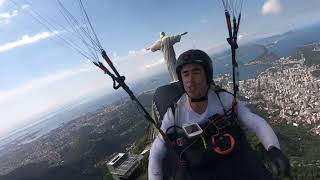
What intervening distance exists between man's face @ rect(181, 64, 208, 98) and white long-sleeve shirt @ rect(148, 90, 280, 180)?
0.22m

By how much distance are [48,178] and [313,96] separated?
9135 cm

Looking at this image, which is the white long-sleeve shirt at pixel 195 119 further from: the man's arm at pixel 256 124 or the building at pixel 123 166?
the building at pixel 123 166

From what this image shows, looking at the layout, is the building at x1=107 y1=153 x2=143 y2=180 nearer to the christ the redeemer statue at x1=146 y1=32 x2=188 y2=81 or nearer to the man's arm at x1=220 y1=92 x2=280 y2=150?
the christ the redeemer statue at x1=146 y1=32 x2=188 y2=81

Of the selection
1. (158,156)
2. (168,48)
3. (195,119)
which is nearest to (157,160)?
(158,156)

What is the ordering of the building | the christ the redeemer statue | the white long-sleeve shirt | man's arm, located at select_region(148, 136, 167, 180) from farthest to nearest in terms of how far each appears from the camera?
the building, the christ the redeemer statue, man's arm, located at select_region(148, 136, 167, 180), the white long-sleeve shirt

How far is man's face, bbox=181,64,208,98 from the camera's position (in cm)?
395

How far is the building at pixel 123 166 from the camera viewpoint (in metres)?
10.7

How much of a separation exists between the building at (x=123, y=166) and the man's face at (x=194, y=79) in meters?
7.30

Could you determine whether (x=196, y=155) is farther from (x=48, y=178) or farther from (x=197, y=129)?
(x=48, y=178)

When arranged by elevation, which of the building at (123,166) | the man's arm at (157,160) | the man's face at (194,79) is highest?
the man's face at (194,79)

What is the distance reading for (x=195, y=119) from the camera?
13.3ft

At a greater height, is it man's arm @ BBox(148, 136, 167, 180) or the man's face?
the man's face

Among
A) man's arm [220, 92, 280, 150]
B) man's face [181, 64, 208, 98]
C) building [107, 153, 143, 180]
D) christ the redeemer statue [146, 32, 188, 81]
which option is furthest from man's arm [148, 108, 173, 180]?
building [107, 153, 143, 180]

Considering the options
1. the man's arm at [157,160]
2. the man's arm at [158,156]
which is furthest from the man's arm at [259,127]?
the man's arm at [157,160]
